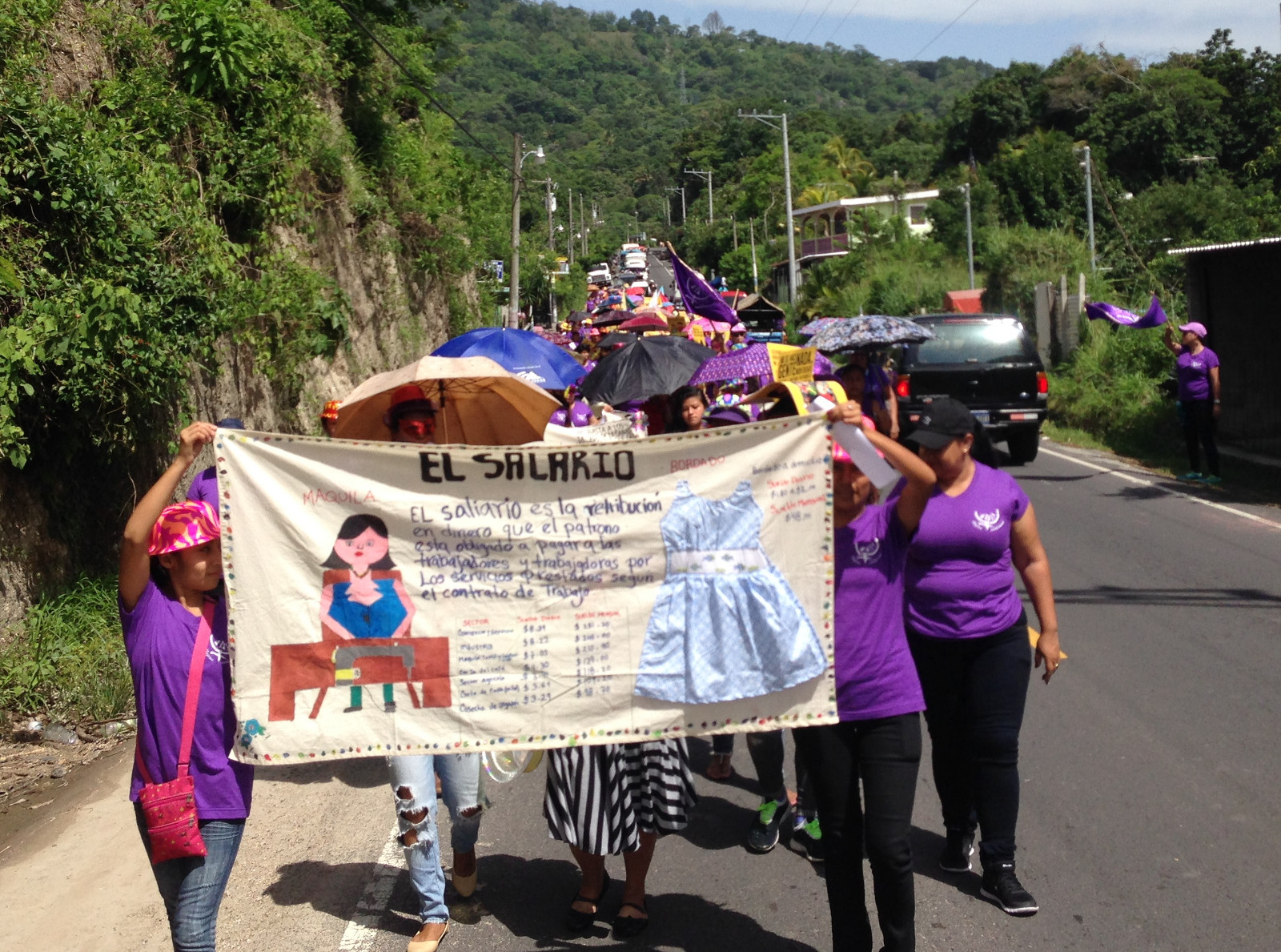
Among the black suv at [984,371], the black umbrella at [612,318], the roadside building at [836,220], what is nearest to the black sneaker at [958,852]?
the black suv at [984,371]

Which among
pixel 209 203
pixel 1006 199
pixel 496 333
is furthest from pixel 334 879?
pixel 1006 199

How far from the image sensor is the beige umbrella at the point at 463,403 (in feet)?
19.3

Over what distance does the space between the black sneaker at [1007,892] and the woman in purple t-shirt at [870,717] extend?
30.1 inches

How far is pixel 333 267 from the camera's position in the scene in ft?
54.4

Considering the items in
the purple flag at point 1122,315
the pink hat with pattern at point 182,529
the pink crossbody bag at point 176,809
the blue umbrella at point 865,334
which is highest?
the purple flag at point 1122,315

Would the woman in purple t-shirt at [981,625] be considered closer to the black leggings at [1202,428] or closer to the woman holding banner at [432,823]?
the woman holding banner at [432,823]

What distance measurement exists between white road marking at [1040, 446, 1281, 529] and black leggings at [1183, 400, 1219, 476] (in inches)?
21.8

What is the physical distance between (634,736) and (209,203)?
27.3ft

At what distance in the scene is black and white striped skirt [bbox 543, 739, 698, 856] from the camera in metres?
4.51

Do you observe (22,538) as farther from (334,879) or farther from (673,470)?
(673,470)

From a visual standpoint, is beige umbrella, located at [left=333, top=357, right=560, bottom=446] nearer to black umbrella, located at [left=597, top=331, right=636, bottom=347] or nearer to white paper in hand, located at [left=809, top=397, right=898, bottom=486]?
white paper in hand, located at [left=809, top=397, right=898, bottom=486]

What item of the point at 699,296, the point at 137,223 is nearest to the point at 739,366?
the point at 137,223

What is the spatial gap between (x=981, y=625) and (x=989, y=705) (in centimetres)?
33

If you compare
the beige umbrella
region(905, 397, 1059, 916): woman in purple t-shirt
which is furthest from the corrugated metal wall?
region(905, 397, 1059, 916): woman in purple t-shirt
